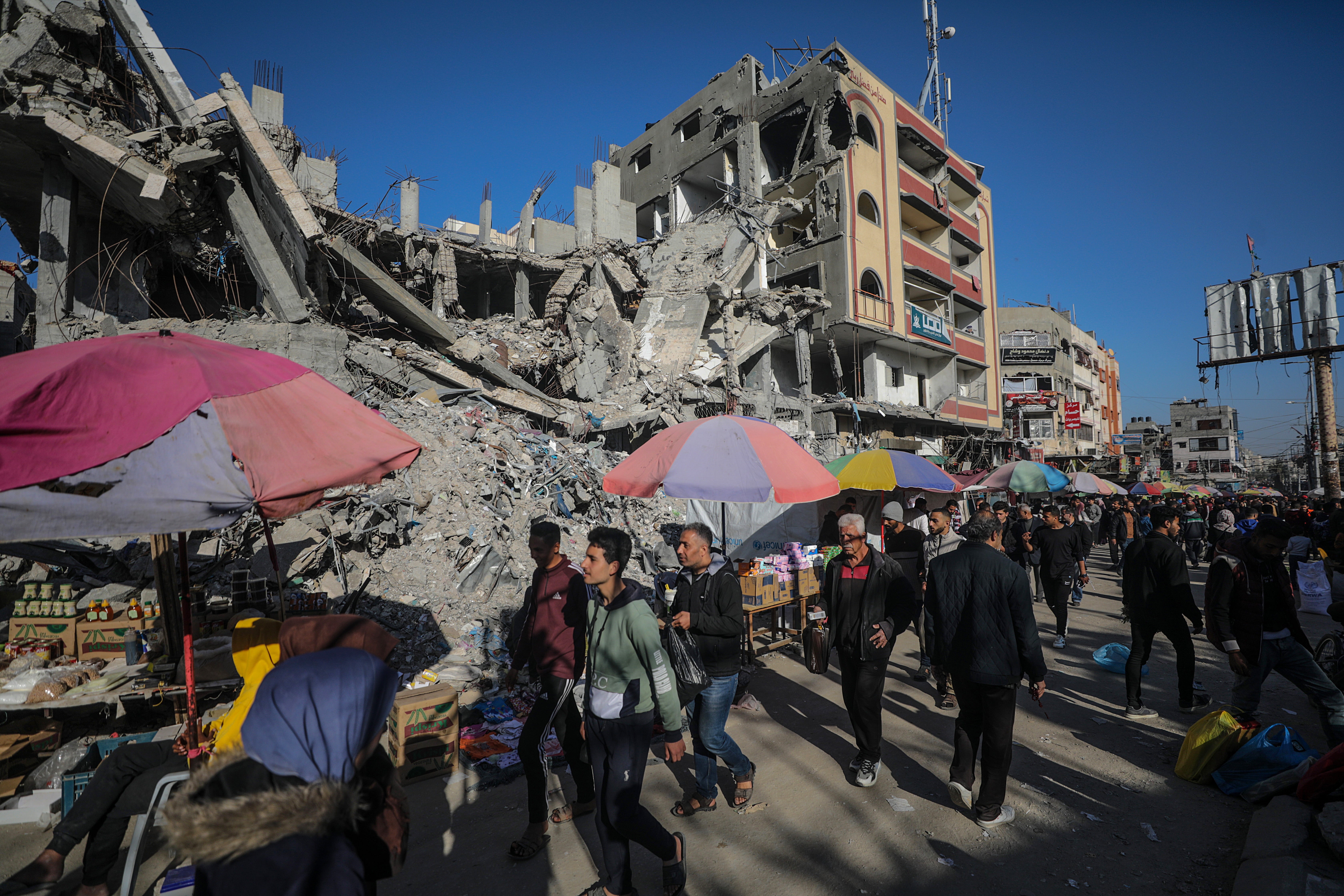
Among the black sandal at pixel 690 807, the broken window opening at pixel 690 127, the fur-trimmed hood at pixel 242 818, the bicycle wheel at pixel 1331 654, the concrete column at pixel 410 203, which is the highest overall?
the broken window opening at pixel 690 127

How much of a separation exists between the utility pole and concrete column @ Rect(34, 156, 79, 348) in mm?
38850

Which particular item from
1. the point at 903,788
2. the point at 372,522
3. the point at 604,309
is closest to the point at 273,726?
the point at 903,788

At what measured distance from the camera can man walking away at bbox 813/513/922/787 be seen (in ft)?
13.0

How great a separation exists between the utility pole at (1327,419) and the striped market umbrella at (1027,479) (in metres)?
21.8

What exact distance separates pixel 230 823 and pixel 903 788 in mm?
4130

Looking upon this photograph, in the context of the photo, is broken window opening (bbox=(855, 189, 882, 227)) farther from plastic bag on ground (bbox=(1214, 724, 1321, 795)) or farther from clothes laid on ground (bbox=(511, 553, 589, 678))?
clothes laid on ground (bbox=(511, 553, 589, 678))

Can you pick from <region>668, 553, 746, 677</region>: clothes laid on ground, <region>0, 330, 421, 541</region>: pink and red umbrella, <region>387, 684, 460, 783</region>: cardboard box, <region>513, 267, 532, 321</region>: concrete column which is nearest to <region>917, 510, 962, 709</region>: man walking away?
<region>668, 553, 746, 677</region>: clothes laid on ground

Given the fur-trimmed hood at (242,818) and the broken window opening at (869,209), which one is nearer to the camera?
the fur-trimmed hood at (242,818)

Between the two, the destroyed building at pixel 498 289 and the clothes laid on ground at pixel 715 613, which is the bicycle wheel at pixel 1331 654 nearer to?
the clothes laid on ground at pixel 715 613

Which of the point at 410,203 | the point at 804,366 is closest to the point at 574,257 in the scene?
the point at 410,203

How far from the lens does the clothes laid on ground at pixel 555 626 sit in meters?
3.54

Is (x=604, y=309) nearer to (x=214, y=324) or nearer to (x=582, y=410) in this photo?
(x=582, y=410)

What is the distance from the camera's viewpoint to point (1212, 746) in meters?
4.05

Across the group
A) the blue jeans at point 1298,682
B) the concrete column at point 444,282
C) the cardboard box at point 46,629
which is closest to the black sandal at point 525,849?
the cardboard box at point 46,629
